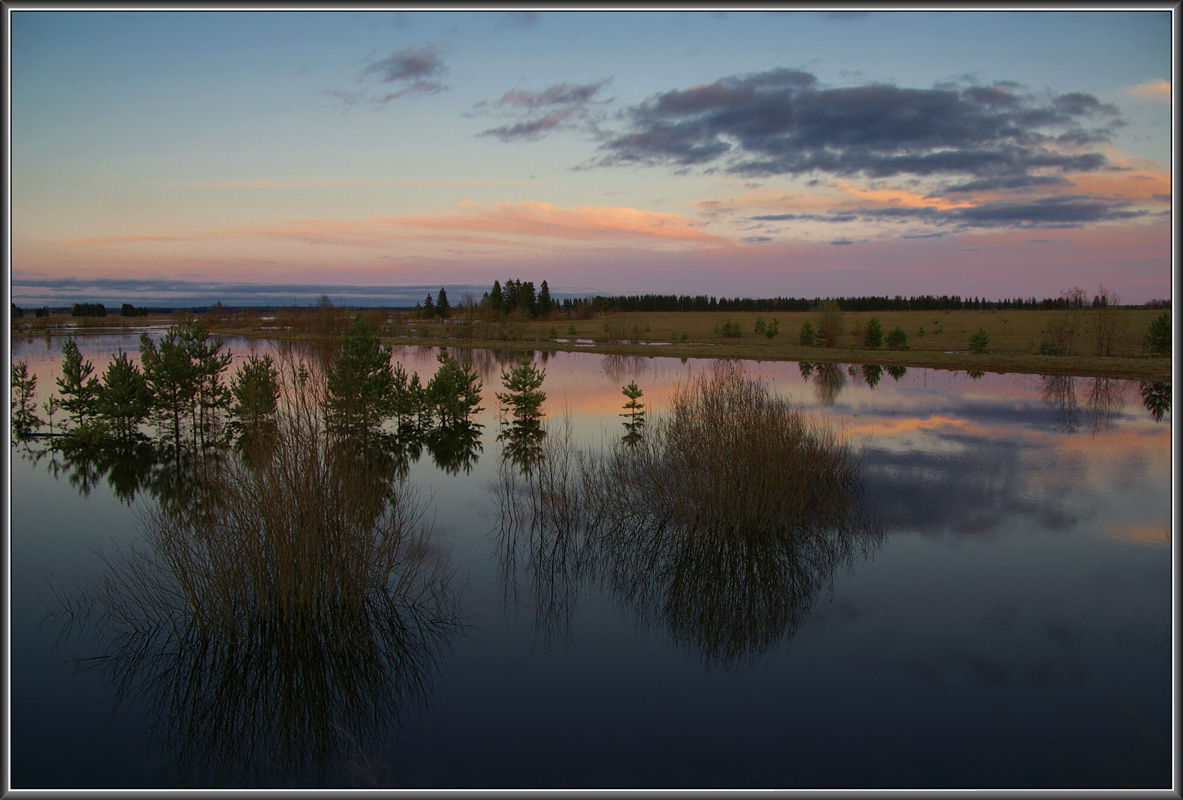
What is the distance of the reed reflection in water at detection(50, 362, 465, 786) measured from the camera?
21.6ft

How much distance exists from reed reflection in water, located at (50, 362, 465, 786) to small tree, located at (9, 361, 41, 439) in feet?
58.9

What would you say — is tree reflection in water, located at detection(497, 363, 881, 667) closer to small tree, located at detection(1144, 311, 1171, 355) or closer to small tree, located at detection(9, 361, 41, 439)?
small tree, located at detection(9, 361, 41, 439)

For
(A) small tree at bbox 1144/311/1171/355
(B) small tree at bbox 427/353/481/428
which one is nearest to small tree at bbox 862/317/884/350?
(A) small tree at bbox 1144/311/1171/355

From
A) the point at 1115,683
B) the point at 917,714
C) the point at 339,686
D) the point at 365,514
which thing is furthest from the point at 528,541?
the point at 1115,683

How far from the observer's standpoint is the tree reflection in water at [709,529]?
9.13 m

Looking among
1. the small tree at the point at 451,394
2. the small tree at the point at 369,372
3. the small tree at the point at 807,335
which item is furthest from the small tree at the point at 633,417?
the small tree at the point at 807,335

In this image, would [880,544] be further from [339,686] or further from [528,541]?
[339,686]

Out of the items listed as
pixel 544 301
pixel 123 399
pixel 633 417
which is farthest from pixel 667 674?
pixel 544 301

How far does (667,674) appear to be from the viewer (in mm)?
7480

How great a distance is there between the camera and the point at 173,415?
22.0m

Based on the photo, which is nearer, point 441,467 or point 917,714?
point 917,714

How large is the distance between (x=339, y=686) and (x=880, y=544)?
8.48 m

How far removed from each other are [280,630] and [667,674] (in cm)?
450

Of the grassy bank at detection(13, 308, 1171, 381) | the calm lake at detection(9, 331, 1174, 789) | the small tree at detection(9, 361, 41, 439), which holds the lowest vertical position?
the calm lake at detection(9, 331, 1174, 789)
